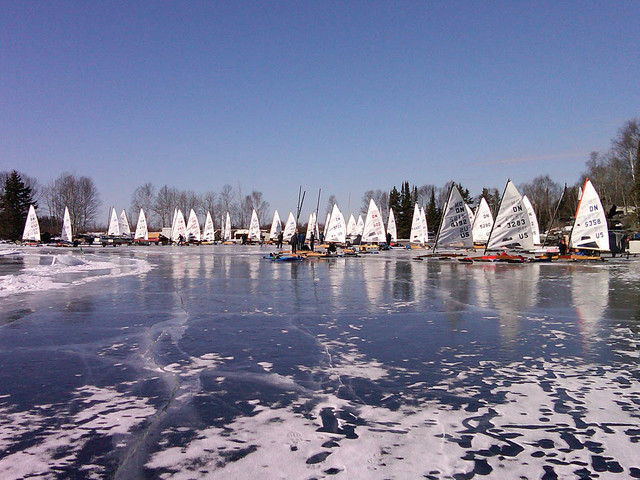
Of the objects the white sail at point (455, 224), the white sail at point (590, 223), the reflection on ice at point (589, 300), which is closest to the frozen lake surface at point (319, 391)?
the reflection on ice at point (589, 300)

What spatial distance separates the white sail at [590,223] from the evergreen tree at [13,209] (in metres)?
73.1

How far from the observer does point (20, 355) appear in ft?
21.7

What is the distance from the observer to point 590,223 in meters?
28.4

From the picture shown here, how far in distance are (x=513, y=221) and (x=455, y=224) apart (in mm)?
3484

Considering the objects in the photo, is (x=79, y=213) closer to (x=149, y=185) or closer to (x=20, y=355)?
(x=149, y=185)

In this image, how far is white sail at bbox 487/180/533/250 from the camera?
2839 centimetres

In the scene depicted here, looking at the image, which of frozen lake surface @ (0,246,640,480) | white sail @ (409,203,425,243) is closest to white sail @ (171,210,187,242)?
white sail @ (409,203,425,243)

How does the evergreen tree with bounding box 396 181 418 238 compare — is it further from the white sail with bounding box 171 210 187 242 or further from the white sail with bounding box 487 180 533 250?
the white sail with bounding box 487 180 533 250

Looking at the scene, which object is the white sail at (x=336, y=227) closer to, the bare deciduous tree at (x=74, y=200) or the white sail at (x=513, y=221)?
the white sail at (x=513, y=221)

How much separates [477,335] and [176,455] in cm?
571

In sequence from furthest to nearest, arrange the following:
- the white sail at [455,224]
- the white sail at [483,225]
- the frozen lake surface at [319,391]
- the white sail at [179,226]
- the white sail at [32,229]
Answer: the white sail at [179,226], the white sail at [32,229], the white sail at [483,225], the white sail at [455,224], the frozen lake surface at [319,391]

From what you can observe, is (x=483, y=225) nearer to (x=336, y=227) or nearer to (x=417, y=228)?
(x=417, y=228)

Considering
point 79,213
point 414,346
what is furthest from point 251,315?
point 79,213

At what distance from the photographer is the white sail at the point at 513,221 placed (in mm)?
28391
